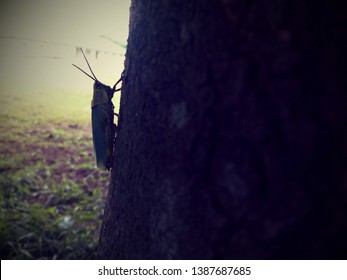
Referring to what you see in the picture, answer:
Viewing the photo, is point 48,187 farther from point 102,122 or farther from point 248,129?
point 248,129

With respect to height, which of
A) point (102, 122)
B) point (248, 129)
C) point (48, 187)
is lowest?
point (48, 187)

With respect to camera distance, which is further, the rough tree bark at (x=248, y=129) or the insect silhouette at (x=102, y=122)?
the insect silhouette at (x=102, y=122)

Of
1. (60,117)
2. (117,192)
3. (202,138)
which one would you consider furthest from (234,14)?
(60,117)

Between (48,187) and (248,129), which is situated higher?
(248,129)

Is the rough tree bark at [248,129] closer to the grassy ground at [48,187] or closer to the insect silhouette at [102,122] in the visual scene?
the insect silhouette at [102,122]

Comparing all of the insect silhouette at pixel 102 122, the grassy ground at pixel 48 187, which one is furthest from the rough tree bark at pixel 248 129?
the grassy ground at pixel 48 187

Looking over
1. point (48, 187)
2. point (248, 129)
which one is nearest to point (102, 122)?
point (248, 129)
